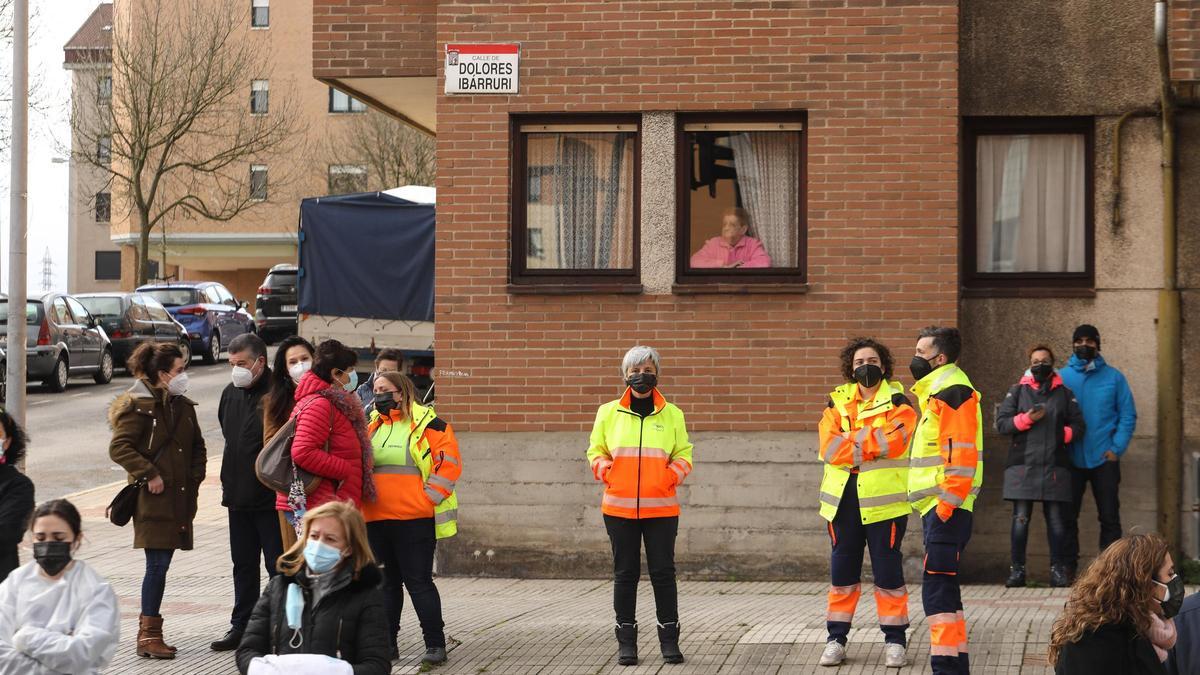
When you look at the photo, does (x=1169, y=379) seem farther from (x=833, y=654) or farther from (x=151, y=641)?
(x=151, y=641)

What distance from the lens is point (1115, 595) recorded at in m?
5.36

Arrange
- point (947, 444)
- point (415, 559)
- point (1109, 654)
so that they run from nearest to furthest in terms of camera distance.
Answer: point (1109, 654)
point (947, 444)
point (415, 559)

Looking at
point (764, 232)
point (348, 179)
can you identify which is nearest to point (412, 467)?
point (764, 232)

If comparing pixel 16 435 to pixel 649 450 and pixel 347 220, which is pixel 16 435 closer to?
pixel 649 450

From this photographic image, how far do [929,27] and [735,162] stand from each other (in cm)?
167

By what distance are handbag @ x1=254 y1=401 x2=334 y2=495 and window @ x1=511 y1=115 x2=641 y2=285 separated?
377 centimetres

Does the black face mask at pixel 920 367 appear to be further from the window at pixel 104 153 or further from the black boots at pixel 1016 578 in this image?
the window at pixel 104 153

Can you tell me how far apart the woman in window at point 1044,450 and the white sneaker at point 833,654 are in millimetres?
3303

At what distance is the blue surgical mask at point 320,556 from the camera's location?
545 cm

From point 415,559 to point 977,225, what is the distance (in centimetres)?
556

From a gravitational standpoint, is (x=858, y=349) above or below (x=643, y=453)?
above

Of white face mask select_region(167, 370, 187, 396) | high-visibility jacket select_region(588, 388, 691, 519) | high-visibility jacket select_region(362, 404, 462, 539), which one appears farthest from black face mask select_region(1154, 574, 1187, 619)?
white face mask select_region(167, 370, 187, 396)

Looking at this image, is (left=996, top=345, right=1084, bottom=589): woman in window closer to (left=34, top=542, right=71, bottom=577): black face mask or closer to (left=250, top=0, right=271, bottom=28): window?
(left=34, top=542, right=71, bottom=577): black face mask

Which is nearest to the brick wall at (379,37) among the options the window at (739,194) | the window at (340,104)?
the window at (739,194)
